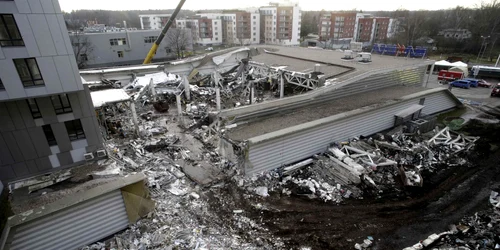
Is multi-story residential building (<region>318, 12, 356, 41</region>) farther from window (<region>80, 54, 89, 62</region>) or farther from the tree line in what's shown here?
window (<region>80, 54, 89, 62</region>)

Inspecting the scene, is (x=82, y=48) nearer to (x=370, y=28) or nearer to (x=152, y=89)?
(x=152, y=89)

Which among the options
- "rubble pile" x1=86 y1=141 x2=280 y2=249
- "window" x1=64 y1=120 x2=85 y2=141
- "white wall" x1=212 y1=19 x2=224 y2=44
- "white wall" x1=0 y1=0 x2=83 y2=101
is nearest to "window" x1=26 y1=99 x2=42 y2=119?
"window" x1=64 y1=120 x2=85 y2=141

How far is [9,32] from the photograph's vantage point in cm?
835

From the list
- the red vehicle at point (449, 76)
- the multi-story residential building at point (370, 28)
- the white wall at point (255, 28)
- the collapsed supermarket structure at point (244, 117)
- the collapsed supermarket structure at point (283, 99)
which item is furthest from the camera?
the white wall at point (255, 28)

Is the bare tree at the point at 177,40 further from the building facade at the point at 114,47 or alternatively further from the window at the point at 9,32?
the window at the point at 9,32

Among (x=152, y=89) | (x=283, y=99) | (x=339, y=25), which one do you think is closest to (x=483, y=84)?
(x=283, y=99)

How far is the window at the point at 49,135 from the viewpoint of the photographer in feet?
34.8

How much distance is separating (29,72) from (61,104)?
200cm

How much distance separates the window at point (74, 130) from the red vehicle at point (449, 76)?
3676 cm

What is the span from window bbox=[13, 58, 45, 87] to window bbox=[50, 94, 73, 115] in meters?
1.37

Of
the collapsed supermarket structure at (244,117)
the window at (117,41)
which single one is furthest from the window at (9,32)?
the window at (117,41)

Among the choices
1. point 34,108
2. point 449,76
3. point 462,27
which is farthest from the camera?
point 462,27

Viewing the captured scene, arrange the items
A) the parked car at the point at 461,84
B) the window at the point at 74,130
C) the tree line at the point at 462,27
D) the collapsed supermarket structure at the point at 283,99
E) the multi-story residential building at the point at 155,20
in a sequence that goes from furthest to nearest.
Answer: the multi-story residential building at the point at 155,20 < the tree line at the point at 462,27 < the parked car at the point at 461,84 < the collapsed supermarket structure at the point at 283,99 < the window at the point at 74,130

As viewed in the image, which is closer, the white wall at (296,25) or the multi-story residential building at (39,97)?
the multi-story residential building at (39,97)
